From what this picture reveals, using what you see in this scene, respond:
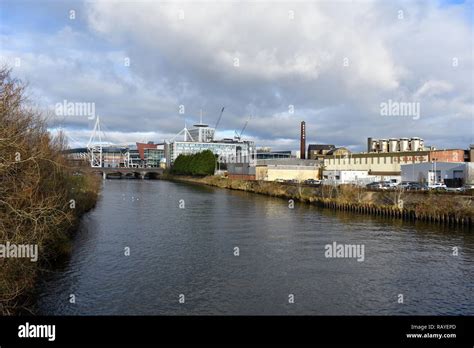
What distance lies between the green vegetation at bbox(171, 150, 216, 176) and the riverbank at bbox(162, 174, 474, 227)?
43544 millimetres

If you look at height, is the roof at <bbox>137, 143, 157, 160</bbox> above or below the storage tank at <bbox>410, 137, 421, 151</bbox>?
above

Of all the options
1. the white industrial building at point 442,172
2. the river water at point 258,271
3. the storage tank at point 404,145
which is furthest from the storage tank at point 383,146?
the river water at point 258,271

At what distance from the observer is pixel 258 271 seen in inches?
684

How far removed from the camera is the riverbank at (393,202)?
1225 inches

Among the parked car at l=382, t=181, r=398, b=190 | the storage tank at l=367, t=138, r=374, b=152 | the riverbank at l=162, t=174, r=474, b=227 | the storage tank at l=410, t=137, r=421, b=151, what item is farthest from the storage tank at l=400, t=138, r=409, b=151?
the parked car at l=382, t=181, r=398, b=190

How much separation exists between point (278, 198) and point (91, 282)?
133 feet

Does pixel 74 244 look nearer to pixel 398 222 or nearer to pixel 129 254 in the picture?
pixel 129 254

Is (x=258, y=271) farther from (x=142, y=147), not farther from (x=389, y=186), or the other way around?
(x=142, y=147)

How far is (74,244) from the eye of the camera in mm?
22250

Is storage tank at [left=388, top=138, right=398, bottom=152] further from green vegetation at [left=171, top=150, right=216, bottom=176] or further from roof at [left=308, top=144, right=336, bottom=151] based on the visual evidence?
green vegetation at [left=171, top=150, right=216, bottom=176]

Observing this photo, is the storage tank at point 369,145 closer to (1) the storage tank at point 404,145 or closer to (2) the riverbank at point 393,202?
(1) the storage tank at point 404,145

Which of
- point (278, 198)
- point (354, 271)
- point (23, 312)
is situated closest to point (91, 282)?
point (23, 312)

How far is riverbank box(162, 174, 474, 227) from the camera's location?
31125 mm

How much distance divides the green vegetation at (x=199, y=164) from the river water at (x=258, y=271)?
6816 cm
